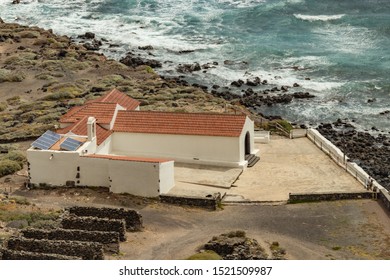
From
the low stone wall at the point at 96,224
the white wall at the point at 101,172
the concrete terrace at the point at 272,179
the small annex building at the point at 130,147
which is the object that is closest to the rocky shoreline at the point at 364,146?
the concrete terrace at the point at 272,179

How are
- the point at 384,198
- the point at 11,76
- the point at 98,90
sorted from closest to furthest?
the point at 384,198 < the point at 98,90 < the point at 11,76

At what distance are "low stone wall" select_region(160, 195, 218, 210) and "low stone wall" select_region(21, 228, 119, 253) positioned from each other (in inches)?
256

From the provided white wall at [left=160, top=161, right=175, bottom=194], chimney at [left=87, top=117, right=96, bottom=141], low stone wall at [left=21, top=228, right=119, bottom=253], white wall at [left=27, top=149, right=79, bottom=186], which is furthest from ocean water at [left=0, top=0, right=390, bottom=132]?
low stone wall at [left=21, top=228, right=119, bottom=253]

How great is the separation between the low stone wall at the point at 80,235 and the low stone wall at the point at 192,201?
21.4ft

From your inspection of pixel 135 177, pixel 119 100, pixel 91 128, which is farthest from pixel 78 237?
pixel 119 100

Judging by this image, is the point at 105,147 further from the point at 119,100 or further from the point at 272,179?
the point at 272,179

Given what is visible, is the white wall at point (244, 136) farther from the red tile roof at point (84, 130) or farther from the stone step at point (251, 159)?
the red tile roof at point (84, 130)

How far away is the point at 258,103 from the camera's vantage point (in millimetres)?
55000

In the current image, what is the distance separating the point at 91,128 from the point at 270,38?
157 feet

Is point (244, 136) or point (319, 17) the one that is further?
point (319, 17)

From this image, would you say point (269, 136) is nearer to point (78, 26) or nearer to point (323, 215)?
point (323, 215)

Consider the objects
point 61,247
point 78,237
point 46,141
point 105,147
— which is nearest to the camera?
point 61,247

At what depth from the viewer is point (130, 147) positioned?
1437 inches

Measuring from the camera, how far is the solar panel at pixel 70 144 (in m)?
33.0
